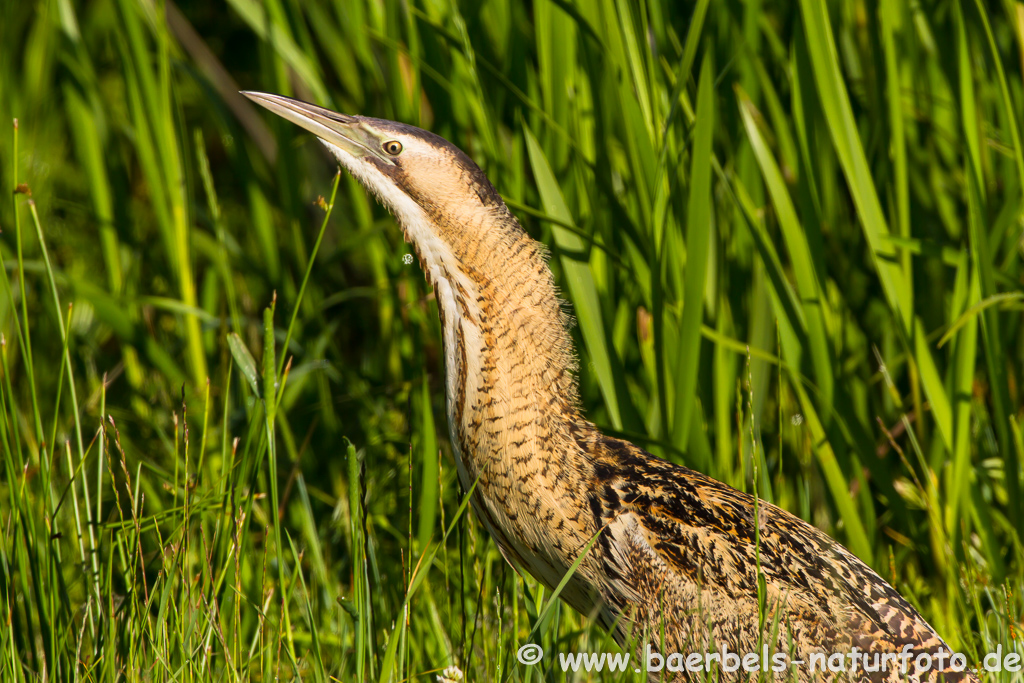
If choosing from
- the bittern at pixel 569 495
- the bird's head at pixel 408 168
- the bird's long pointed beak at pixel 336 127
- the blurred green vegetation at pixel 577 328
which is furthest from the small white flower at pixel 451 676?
the bird's long pointed beak at pixel 336 127

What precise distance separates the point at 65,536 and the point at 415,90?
1.48m

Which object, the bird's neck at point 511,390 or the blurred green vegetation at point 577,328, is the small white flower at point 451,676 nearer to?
the blurred green vegetation at point 577,328

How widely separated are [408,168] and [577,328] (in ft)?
2.83

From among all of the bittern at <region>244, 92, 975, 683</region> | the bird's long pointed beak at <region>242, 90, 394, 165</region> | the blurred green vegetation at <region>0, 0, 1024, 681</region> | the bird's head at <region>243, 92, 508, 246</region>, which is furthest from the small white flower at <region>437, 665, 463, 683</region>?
the bird's long pointed beak at <region>242, 90, 394, 165</region>

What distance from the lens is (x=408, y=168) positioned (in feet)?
5.95

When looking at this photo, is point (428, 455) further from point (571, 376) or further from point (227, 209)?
point (227, 209)

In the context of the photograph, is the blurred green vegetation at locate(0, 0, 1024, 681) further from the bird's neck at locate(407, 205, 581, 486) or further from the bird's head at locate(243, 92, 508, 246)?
the bird's head at locate(243, 92, 508, 246)

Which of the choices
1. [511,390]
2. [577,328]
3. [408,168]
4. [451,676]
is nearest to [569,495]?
[511,390]

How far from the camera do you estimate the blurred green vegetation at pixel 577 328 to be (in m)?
1.88

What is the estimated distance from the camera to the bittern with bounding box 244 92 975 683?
1.72 m

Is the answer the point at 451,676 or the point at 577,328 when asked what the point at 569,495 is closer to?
the point at 451,676

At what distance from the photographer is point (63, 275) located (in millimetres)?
2635

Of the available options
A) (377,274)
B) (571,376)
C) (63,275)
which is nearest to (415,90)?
(377,274)

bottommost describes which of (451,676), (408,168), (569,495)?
(451,676)
